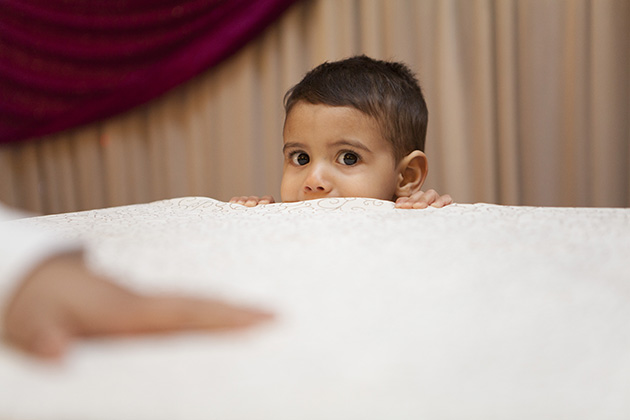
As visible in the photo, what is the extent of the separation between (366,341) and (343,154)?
848mm

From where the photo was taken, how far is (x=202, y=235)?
475 millimetres

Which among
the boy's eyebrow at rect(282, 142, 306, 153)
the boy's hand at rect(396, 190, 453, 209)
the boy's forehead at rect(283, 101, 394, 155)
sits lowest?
the boy's hand at rect(396, 190, 453, 209)

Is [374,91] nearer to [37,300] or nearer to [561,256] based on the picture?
[561,256]

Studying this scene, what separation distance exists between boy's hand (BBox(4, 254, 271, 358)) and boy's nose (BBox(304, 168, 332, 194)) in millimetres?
774

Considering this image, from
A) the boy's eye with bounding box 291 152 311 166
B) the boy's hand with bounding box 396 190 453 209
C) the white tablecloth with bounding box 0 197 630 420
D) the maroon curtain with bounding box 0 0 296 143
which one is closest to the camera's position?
the white tablecloth with bounding box 0 197 630 420

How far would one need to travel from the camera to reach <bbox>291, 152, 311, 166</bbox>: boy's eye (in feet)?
3.88

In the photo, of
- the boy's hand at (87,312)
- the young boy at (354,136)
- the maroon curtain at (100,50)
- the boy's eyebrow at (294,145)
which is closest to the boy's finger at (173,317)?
the boy's hand at (87,312)

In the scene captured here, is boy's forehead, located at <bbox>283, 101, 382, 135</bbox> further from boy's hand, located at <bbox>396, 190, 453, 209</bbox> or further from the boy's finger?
the boy's finger

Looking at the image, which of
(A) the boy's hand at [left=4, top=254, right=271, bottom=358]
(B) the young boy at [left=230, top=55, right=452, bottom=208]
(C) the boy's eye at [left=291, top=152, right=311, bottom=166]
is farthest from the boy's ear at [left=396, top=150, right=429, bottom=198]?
(A) the boy's hand at [left=4, top=254, right=271, bottom=358]

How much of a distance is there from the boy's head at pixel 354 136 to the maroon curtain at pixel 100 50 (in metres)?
0.51

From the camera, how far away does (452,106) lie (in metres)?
1.40

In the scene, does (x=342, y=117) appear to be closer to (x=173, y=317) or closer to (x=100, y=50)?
(x=173, y=317)

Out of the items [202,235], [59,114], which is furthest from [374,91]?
[59,114]

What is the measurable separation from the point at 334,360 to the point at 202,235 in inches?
9.7
